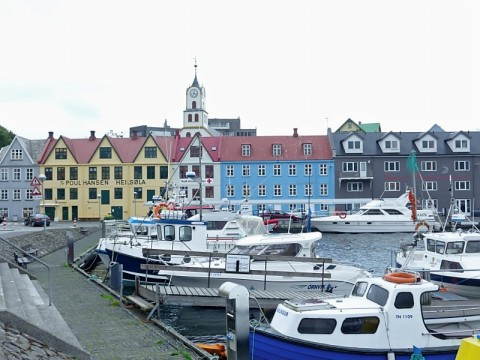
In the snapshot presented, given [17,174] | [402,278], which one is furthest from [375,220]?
[402,278]

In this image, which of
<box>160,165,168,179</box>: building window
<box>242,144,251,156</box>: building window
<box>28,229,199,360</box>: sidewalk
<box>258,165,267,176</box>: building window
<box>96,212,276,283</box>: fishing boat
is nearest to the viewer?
<box>28,229,199,360</box>: sidewalk

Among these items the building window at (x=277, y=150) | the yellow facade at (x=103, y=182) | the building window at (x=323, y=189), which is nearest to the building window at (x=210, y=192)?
the yellow facade at (x=103, y=182)

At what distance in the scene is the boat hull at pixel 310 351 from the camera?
13.5 metres

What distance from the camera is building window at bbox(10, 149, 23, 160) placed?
232 feet

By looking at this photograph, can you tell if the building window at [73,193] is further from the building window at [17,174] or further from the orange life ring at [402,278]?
the orange life ring at [402,278]

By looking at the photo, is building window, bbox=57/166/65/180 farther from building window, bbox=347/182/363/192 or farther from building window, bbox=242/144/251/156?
building window, bbox=347/182/363/192

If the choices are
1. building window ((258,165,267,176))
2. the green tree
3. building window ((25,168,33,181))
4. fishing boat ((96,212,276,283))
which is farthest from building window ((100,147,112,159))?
fishing boat ((96,212,276,283))

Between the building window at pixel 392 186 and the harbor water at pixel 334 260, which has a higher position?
the building window at pixel 392 186

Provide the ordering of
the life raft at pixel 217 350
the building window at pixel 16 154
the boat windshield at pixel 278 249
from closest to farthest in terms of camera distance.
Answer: the life raft at pixel 217 350 < the boat windshield at pixel 278 249 < the building window at pixel 16 154

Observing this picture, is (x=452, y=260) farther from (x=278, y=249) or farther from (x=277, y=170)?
(x=277, y=170)

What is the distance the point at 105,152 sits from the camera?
7056cm

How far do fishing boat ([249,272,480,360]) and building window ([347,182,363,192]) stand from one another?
177 feet

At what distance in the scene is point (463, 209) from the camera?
67250 mm

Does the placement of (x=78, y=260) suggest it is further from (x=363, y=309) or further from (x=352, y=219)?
(x=352, y=219)
